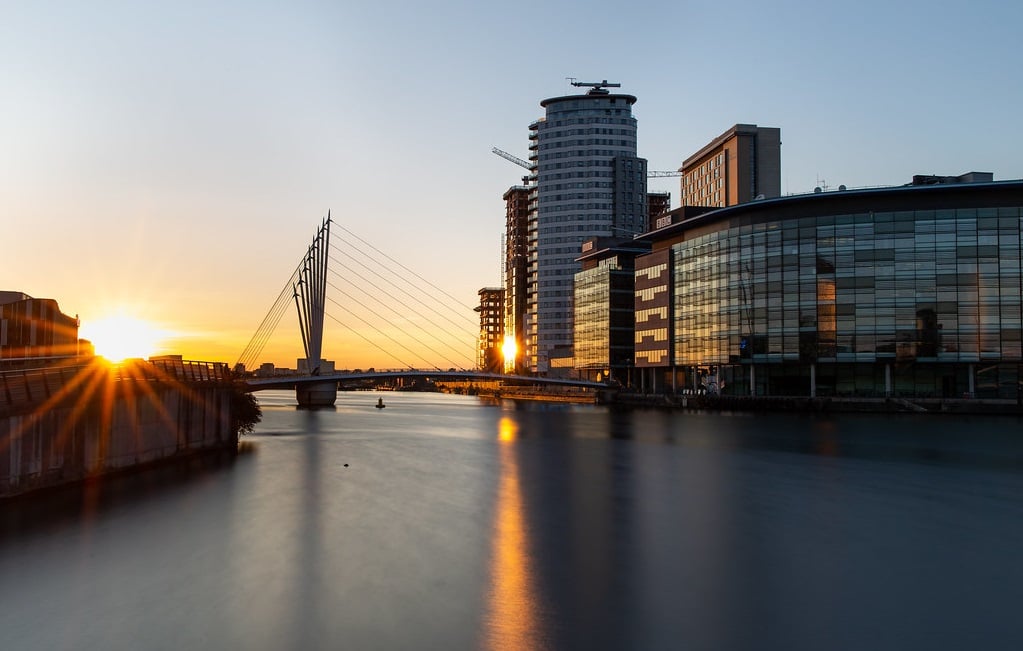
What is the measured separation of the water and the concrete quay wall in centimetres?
153

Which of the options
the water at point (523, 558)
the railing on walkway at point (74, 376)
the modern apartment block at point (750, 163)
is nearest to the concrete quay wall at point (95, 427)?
the railing on walkway at point (74, 376)

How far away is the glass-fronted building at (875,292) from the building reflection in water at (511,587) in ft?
273

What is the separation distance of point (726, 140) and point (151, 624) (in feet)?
575

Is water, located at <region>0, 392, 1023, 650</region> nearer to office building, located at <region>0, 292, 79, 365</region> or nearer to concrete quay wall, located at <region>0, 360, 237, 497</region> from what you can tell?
concrete quay wall, located at <region>0, 360, 237, 497</region>

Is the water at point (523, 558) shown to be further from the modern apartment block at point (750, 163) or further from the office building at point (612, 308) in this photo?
the modern apartment block at point (750, 163)

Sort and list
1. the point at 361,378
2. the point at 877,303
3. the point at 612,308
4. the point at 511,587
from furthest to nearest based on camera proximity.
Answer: the point at 612,308 → the point at 361,378 → the point at 877,303 → the point at 511,587

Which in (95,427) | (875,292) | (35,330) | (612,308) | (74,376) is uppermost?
(612,308)

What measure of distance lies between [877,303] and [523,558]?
309 ft

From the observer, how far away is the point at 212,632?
17.4 metres

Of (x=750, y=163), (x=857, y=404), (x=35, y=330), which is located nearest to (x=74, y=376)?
(x=35, y=330)

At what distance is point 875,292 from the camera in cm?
10706

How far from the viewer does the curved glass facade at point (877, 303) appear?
10306 centimetres

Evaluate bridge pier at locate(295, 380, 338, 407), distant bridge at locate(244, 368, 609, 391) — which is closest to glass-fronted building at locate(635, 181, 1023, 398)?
distant bridge at locate(244, 368, 609, 391)

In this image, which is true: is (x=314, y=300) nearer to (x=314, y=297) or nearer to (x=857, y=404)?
(x=314, y=297)
